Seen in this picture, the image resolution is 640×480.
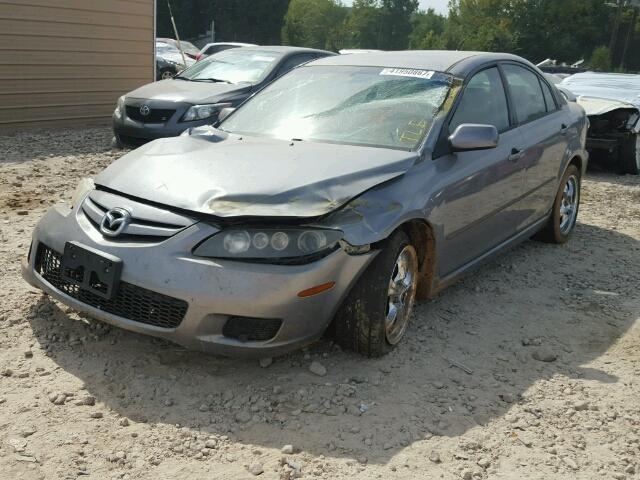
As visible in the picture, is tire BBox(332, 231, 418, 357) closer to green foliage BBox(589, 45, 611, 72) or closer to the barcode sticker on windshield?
the barcode sticker on windshield

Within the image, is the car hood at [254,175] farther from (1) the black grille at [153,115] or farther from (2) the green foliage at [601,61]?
(2) the green foliage at [601,61]

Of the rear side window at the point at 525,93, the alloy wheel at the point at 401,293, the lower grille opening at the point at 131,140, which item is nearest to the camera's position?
the alloy wheel at the point at 401,293

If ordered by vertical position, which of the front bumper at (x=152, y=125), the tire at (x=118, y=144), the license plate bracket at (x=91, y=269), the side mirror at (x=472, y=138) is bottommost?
the tire at (x=118, y=144)

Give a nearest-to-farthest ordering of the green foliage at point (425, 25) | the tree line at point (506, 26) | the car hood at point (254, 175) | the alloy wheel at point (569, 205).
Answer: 1. the car hood at point (254, 175)
2. the alloy wheel at point (569, 205)
3. the tree line at point (506, 26)
4. the green foliage at point (425, 25)

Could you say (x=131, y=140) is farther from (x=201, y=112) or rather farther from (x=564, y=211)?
(x=564, y=211)

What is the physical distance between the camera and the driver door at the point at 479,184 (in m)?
4.24

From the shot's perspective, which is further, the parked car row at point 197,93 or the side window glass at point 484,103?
the parked car row at point 197,93

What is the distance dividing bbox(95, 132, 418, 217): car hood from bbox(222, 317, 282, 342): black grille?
0.48 meters

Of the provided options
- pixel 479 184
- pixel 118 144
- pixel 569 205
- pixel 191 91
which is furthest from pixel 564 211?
pixel 118 144

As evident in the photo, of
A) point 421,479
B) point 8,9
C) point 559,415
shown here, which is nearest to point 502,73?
point 559,415

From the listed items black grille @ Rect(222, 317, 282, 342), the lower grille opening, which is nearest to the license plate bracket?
black grille @ Rect(222, 317, 282, 342)

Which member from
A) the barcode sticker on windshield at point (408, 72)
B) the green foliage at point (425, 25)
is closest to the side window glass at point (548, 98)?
the barcode sticker on windshield at point (408, 72)

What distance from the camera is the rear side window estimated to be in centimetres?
533

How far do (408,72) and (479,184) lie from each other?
861 millimetres
